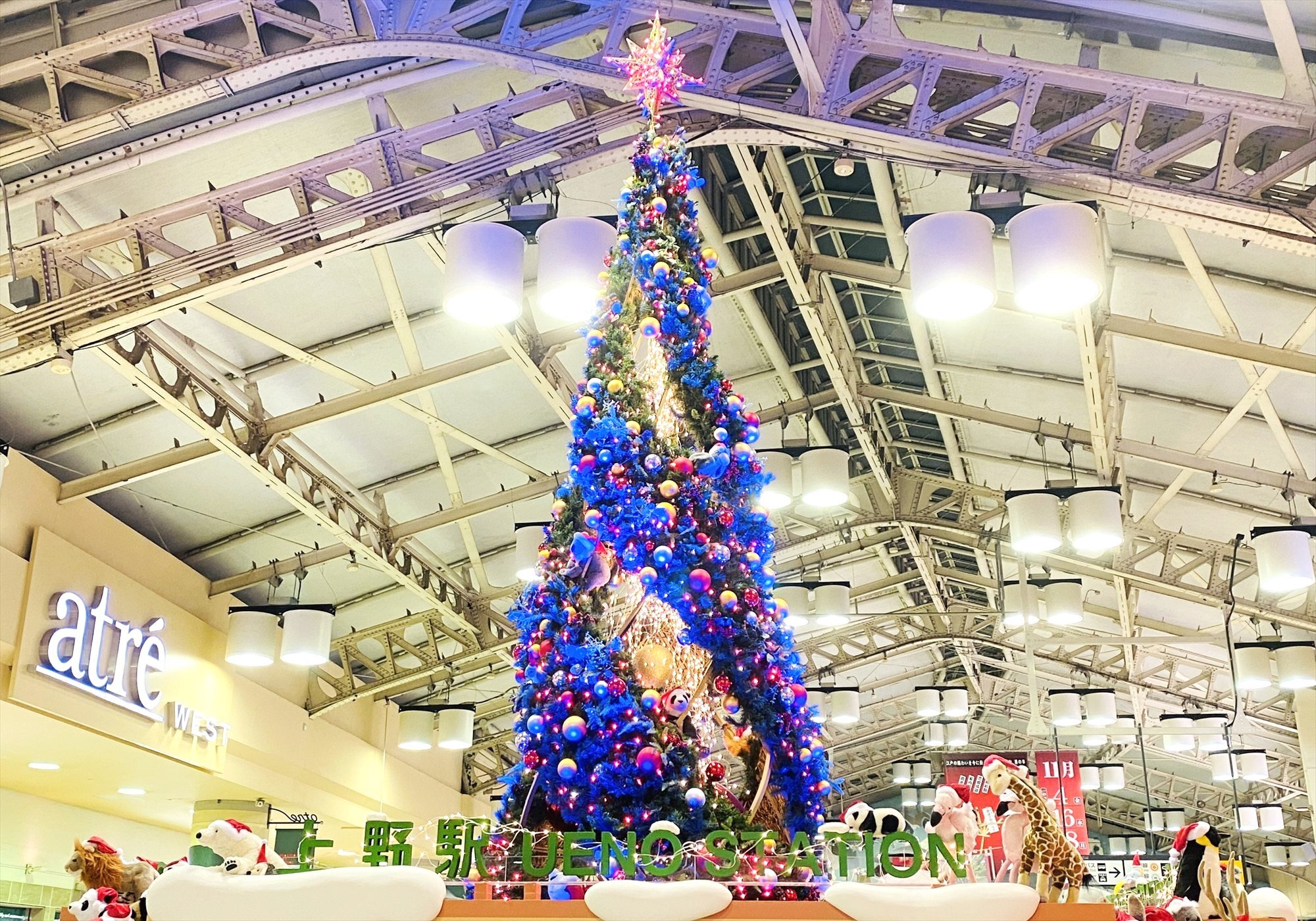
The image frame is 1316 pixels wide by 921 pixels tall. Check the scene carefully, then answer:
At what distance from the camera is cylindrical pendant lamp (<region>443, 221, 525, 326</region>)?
4797 mm

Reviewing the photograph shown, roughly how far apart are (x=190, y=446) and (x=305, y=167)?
3.76m

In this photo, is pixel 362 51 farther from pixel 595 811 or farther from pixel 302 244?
pixel 595 811

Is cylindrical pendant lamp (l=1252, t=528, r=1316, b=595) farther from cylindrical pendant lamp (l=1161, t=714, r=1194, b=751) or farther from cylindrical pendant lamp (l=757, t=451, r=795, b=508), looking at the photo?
cylindrical pendant lamp (l=1161, t=714, r=1194, b=751)

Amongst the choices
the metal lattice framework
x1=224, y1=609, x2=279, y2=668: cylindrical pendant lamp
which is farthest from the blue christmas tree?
x1=224, y1=609, x2=279, y2=668: cylindrical pendant lamp

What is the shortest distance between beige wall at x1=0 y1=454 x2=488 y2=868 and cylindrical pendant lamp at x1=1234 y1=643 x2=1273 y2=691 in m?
9.81

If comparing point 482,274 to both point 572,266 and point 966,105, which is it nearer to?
point 572,266

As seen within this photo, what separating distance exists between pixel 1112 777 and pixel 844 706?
711cm

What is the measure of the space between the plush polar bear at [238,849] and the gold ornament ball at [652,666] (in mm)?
1326

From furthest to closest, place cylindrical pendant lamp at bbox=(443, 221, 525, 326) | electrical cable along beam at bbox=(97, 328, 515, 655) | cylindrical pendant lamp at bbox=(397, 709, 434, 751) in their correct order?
cylindrical pendant lamp at bbox=(397, 709, 434, 751) < electrical cable along beam at bbox=(97, 328, 515, 655) < cylindrical pendant lamp at bbox=(443, 221, 525, 326)

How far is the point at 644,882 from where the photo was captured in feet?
9.99

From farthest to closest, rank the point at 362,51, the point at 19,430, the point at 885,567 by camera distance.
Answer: the point at 885,567 → the point at 19,430 → the point at 362,51

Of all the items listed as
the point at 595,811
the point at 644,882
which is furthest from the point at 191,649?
the point at 644,882

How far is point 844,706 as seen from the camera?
15.7 m

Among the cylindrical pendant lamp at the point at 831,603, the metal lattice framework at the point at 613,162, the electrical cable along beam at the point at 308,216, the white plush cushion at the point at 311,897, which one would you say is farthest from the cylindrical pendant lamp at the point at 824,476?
the white plush cushion at the point at 311,897
